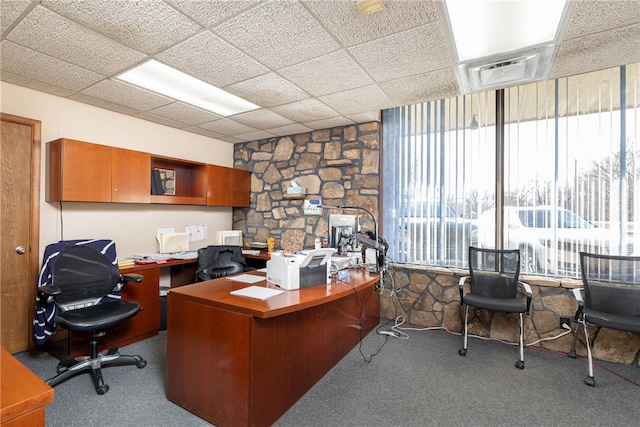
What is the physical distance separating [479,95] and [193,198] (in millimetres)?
3695

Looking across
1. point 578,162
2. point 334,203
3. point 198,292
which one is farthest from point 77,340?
point 578,162

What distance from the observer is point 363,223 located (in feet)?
12.7

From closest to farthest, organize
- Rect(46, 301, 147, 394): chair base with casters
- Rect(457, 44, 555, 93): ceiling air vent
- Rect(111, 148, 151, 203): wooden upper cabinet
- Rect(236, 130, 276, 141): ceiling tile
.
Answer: Rect(46, 301, 147, 394): chair base with casters < Rect(457, 44, 555, 93): ceiling air vent < Rect(111, 148, 151, 203): wooden upper cabinet < Rect(236, 130, 276, 141): ceiling tile

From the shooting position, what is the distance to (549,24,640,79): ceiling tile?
81.0 inches

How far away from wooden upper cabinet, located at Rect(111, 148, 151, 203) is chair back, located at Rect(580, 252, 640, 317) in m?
4.46

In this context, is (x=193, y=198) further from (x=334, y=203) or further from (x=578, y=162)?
(x=578, y=162)

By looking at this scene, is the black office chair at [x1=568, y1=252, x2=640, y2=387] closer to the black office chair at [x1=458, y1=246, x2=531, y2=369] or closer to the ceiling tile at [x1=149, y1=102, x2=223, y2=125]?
the black office chair at [x1=458, y1=246, x2=531, y2=369]

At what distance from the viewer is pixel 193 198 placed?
4.05 metres

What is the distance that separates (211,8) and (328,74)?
1.08 m

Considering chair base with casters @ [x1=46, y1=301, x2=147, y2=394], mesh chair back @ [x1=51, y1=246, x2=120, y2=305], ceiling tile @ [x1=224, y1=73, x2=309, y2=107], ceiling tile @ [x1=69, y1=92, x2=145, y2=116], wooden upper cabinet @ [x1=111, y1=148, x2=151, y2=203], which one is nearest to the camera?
chair base with casters @ [x1=46, y1=301, x2=147, y2=394]

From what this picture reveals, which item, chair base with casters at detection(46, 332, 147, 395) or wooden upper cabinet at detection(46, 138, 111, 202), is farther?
wooden upper cabinet at detection(46, 138, 111, 202)

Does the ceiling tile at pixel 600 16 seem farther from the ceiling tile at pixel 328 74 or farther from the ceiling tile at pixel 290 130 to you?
the ceiling tile at pixel 290 130

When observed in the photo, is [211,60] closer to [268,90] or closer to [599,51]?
[268,90]

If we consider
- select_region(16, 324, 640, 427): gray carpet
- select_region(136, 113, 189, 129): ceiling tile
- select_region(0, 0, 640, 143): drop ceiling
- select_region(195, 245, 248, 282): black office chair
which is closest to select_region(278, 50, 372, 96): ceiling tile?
select_region(0, 0, 640, 143): drop ceiling
